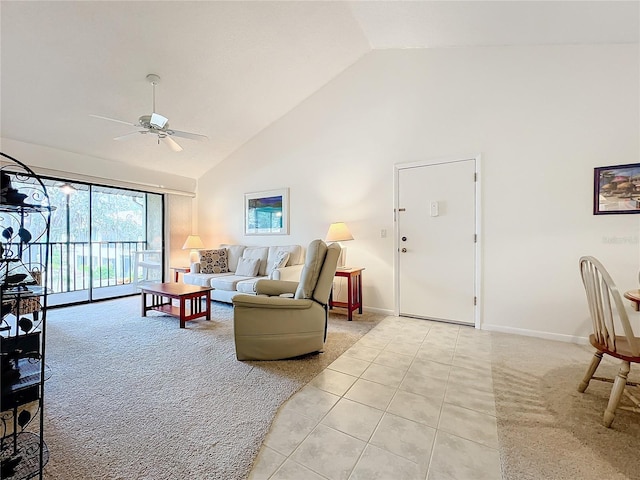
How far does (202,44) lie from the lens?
9.93 ft

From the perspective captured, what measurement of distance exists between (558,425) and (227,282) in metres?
3.57

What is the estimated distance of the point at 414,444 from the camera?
142 centimetres

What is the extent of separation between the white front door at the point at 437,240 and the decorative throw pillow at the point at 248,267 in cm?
215

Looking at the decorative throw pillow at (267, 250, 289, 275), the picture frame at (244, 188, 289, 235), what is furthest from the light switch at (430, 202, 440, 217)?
the picture frame at (244, 188, 289, 235)

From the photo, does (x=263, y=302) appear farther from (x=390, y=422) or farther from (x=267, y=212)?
(x=267, y=212)

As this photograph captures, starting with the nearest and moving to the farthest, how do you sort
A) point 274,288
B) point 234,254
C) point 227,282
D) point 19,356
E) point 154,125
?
1. point 19,356
2. point 274,288
3. point 154,125
4. point 227,282
5. point 234,254

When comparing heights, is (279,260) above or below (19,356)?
above

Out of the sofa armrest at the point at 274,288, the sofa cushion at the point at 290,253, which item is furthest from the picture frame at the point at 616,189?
the sofa cushion at the point at 290,253

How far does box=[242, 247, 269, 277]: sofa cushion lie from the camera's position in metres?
4.48

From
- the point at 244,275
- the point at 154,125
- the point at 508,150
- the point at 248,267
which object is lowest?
the point at 244,275

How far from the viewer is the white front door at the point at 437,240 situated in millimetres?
3232

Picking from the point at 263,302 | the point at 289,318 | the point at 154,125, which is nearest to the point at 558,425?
the point at 289,318

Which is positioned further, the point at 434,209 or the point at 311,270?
the point at 434,209

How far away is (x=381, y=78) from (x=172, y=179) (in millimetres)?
4135
